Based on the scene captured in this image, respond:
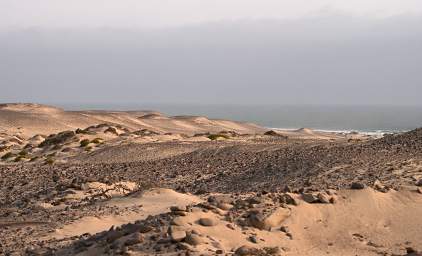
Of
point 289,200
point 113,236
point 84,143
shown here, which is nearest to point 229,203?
point 289,200

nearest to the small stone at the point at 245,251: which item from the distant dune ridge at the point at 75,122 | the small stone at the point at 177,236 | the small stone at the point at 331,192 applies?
the small stone at the point at 177,236

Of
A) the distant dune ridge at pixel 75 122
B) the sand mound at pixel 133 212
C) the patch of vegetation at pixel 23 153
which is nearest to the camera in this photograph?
the sand mound at pixel 133 212

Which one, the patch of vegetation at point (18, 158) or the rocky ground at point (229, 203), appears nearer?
the rocky ground at point (229, 203)

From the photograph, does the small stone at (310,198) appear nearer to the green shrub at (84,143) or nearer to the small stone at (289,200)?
the small stone at (289,200)

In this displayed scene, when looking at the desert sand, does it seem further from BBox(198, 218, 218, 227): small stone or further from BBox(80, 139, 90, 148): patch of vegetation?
BBox(80, 139, 90, 148): patch of vegetation

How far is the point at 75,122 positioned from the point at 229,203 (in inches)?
2192

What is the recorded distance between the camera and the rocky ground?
1105 centimetres

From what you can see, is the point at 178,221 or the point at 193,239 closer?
the point at 193,239

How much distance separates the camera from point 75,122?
218 ft

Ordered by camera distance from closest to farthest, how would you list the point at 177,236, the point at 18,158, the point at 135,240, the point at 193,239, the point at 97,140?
the point at 193,239, the point at 177,236, the point at 135,240, the point at 18,158, the point at 97,140

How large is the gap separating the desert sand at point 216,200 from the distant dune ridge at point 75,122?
25.0m

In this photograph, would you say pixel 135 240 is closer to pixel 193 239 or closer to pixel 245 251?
pixel 193 239

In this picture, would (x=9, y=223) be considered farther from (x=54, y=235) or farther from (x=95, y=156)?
(x=95, y=156)

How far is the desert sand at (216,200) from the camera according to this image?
11102mm
